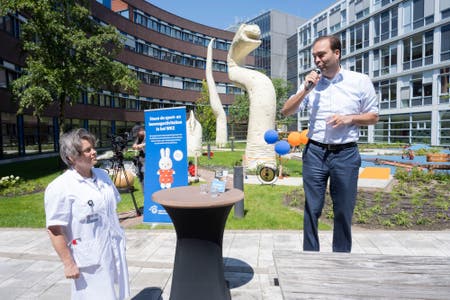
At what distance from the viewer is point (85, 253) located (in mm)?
2471

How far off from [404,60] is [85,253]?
34.9 m

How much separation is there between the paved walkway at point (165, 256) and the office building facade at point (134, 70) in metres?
17.2

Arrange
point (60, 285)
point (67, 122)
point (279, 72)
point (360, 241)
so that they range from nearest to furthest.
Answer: point (60, 285), point (360, 241), point (67, 122), point (279, 72)

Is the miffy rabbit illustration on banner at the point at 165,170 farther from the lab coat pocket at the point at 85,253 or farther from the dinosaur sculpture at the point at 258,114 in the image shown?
the dinosaur sculpture at the point at 258,114

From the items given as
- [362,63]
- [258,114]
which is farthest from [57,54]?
[362,63]

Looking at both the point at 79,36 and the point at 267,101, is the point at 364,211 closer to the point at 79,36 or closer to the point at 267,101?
the point at 267,101

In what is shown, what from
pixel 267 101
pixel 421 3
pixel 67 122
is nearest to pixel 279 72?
pixel 421 3

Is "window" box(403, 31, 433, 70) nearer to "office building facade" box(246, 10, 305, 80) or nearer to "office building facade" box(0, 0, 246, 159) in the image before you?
"office building facade" box(0, 0, 246, 159)

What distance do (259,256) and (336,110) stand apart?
8.81ft

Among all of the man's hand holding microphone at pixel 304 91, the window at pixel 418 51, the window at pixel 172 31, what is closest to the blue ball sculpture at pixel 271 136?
the man's hand holding microphone at pixel 304 91

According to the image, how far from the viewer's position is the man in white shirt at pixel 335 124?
2979 millimetres

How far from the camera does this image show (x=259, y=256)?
485cm

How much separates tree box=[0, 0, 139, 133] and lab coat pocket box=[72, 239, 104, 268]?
1279 centimetres

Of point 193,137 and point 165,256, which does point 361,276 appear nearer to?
point 165,256
